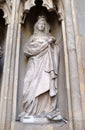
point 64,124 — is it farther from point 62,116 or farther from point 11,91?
point 11,91

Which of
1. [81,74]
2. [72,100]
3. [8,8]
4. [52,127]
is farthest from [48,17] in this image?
[52,127]

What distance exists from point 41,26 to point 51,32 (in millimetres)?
261

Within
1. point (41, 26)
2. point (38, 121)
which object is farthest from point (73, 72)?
point (41, 26)

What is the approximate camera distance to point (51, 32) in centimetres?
346

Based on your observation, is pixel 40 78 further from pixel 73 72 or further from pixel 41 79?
pixel 73 72

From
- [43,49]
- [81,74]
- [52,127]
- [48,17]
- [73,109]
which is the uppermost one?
[48,17]

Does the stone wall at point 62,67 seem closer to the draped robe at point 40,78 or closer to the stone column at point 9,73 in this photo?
the stone column at point 9,73

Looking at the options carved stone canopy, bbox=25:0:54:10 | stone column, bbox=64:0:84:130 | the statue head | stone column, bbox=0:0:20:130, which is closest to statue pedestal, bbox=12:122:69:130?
stone column, bbox=0:0:20:130

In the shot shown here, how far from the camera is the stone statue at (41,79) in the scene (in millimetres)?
2703

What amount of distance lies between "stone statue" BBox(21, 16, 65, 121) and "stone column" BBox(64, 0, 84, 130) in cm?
32

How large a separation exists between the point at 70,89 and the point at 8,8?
1.79 m

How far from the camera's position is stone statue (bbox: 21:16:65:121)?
2703 millimetres

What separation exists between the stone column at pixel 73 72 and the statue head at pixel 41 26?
0.51m

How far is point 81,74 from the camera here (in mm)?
2527
